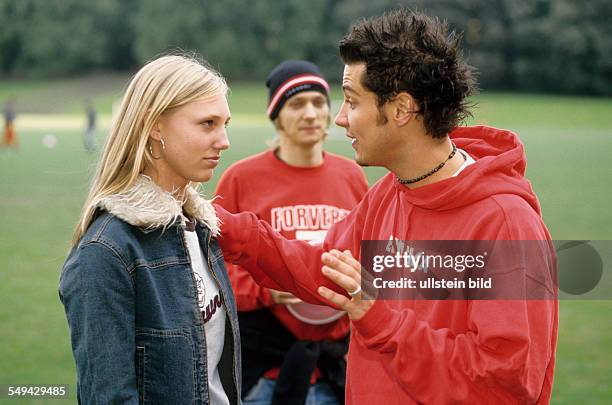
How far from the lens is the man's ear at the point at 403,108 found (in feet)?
9.34

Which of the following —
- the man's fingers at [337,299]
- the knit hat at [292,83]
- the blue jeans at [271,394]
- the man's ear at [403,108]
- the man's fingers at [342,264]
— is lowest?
the blue jeans at [271,394]

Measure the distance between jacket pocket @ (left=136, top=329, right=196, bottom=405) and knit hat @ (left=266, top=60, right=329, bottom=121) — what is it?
8.30ft

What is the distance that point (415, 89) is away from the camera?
2832 millimetres

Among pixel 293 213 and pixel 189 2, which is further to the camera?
pixel 189 2

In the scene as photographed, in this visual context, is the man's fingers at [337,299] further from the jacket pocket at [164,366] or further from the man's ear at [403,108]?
the man's ear at [403,108]

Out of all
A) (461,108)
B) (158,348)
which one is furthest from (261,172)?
(158,348)

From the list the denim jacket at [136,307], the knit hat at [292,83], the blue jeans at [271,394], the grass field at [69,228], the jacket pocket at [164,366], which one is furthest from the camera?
the grass field at [69,228]

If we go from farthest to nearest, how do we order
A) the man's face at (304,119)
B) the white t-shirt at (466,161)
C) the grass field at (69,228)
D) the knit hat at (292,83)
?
1. the grass field at (69,228)
2. the knit hat at (292,83)
3. the man's face at (304,119)
4. the white t-shirt at (466,161)

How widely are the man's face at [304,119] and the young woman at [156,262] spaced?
1.76 m

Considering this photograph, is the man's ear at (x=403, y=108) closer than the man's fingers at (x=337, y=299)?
Answer: No

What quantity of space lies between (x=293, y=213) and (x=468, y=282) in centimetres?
195

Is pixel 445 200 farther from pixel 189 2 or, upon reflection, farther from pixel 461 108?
pixel 189 2

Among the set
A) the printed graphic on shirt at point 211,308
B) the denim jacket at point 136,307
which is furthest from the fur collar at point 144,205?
the printed graphic on shirt at point 211,308

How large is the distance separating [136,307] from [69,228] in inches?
421
